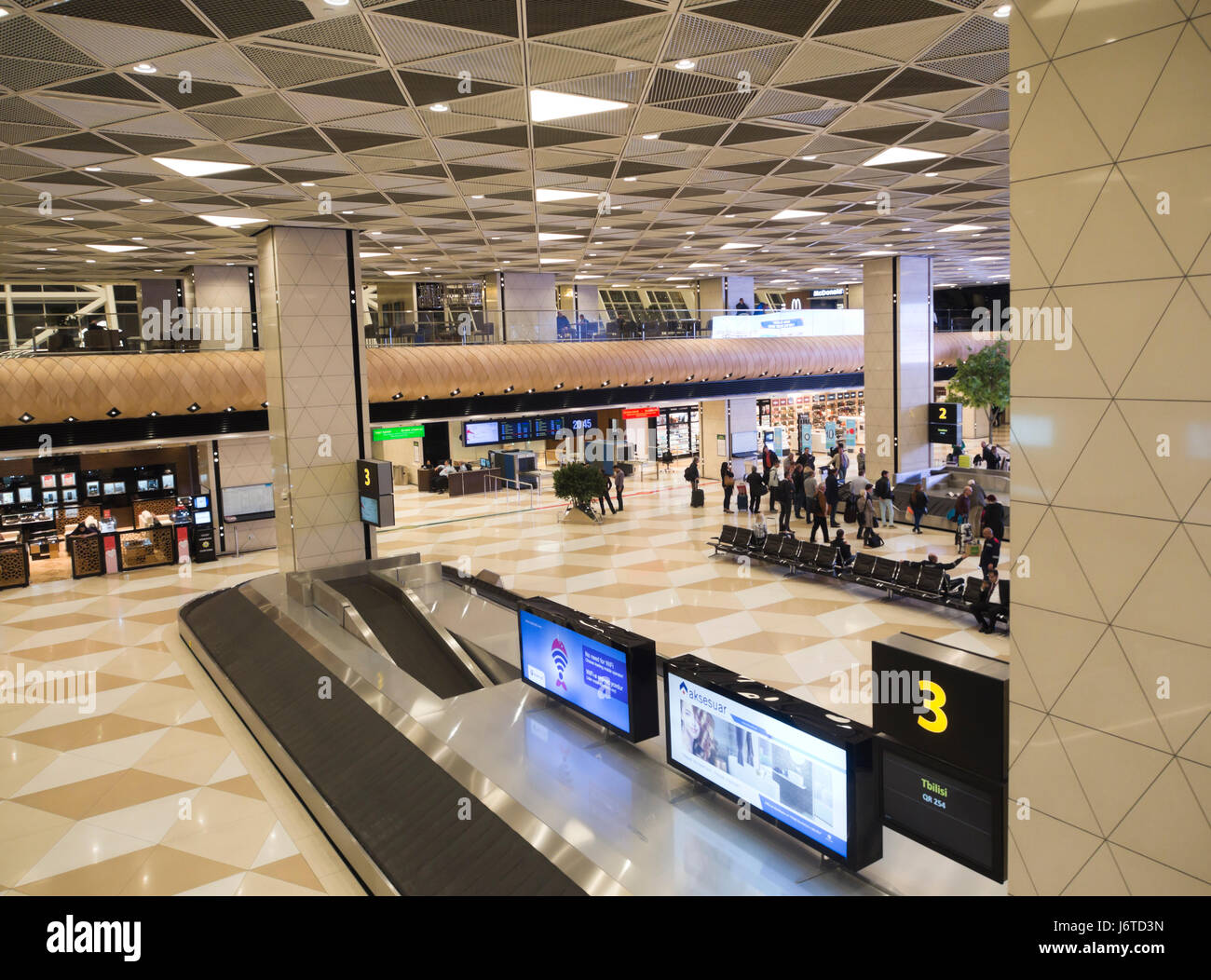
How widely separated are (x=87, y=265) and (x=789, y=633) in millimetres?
17662

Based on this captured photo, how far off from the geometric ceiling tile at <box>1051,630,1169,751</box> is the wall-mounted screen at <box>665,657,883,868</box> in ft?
4.48

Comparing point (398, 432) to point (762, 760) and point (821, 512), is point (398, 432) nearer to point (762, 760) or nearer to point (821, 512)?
point (821, 512)

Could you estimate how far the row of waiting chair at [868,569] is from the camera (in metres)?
12.7

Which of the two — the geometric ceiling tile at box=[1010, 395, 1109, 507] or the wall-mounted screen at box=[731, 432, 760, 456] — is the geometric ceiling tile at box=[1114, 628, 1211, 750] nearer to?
the geometric ceiling tile at box=[1010, 395, 1109, 507]

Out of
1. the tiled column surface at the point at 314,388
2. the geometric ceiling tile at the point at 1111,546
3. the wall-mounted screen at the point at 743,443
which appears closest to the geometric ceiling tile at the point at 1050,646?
the geometric ceiling tile at the point at 1111,546

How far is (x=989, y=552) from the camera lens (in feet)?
43.5

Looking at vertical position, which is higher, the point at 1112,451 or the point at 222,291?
the point at 222,291

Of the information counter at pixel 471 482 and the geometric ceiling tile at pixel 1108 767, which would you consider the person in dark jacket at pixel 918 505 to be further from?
the geometric ceiling tile at pixel 1108 767

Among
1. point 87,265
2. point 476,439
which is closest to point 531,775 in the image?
point 87,265

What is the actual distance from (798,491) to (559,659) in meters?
15.6

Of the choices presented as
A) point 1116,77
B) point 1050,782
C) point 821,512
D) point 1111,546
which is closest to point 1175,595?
point 1111,546

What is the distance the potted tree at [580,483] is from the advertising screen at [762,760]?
15612 mm

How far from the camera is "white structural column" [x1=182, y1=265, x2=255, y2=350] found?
1858 centimetres

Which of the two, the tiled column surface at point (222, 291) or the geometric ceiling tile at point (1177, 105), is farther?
the tiled column surface at point (222, 291)
